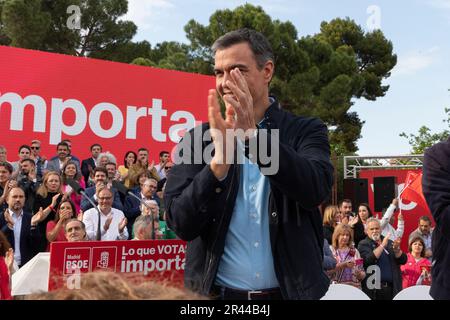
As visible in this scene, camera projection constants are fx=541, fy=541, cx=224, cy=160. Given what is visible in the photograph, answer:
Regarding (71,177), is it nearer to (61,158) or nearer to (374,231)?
(61,158)

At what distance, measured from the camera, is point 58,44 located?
21547 mm

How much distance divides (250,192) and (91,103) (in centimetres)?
813

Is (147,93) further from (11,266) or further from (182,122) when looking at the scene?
(11,266)

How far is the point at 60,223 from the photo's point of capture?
5.89 meters

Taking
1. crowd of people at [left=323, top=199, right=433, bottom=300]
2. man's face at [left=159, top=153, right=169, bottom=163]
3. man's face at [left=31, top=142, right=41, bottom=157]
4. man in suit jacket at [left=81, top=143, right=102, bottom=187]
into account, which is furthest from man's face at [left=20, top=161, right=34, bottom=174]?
crowd of people at [left=323, top=199, right=433, bottom=300]

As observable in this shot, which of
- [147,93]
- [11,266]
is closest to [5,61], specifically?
[147,93]

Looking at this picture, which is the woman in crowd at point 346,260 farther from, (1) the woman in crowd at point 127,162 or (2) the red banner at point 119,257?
(1) the woman in crowd at point 127,162

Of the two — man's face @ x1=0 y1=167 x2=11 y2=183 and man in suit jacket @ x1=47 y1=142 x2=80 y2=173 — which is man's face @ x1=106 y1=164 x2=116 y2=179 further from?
man's face @ x1=0 y1=167 x2=11 y2=183

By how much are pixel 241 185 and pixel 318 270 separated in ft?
1.25

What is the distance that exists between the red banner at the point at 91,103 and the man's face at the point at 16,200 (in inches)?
109

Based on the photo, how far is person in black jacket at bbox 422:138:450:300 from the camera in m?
2.03

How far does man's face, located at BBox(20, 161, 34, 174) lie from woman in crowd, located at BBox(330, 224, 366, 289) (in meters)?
4.23

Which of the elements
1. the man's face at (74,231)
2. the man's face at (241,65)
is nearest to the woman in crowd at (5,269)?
the man's face at (74,231)

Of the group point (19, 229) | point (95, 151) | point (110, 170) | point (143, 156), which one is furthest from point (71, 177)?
point (143, 156)
